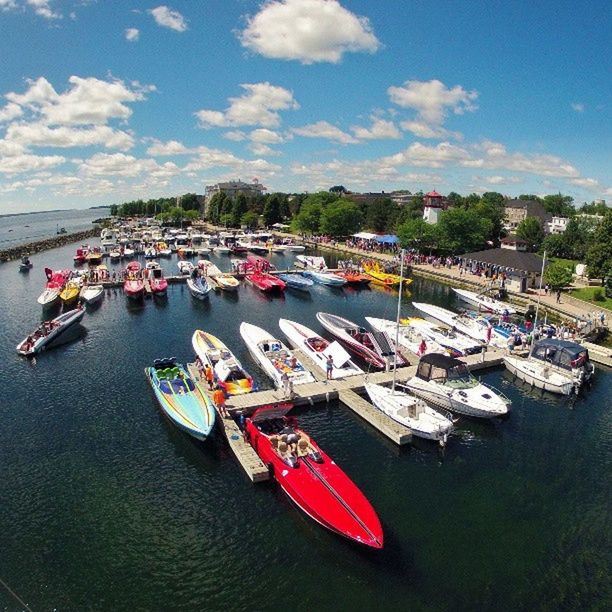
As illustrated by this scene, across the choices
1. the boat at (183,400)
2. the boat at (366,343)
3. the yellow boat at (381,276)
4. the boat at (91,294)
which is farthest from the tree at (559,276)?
the boat at (91,294)

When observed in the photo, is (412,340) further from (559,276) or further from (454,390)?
(559,276)

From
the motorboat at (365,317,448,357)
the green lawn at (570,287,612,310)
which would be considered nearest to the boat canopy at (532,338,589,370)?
the motorboat at (365,317,448,357)

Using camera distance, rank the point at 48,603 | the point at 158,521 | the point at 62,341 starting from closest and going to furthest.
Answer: the point at 48,603 < the point at 158,521 < the point at 62,341

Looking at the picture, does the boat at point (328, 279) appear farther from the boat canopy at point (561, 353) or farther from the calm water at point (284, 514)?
→ the calm water at point (284, 514)

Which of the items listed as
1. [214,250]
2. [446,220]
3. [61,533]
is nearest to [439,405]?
[61,533]

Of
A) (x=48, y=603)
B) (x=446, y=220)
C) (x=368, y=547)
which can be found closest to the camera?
(x=48, y=603)

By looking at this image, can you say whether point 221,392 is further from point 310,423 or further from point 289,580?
point 289,580
